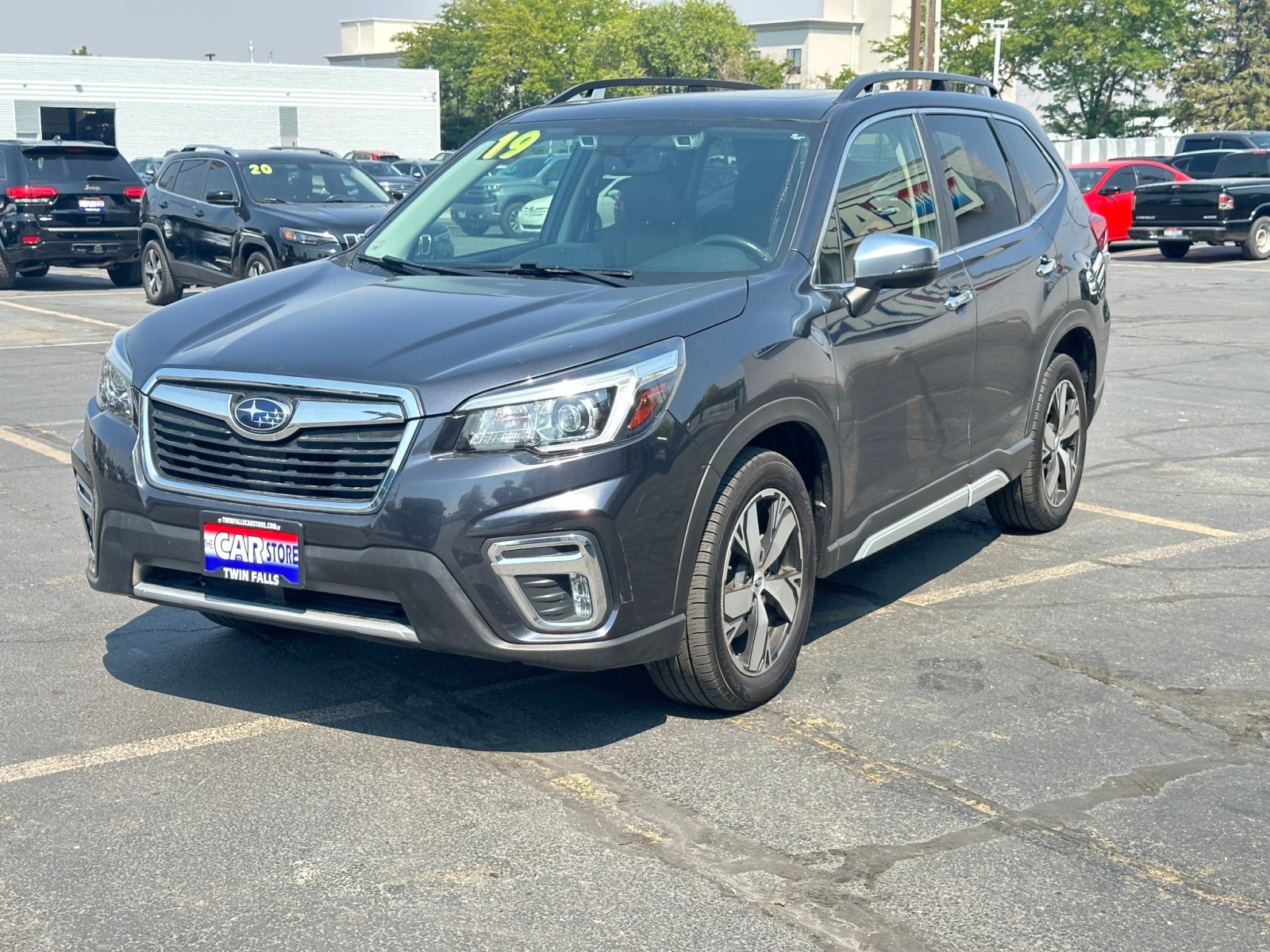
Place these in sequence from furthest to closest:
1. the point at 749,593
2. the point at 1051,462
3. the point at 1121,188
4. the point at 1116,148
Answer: the point at 1116,148 < the point at 1121,188 < the point at 1051,462 < the point at 749,593

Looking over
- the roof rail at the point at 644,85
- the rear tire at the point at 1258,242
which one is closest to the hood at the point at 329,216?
the roof rail at the point at 644,85

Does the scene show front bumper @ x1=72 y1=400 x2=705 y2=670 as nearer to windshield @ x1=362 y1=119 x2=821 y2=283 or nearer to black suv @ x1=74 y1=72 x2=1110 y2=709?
black suv @ x1=74 y1=72 x2=1110 y2=709

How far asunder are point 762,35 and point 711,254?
14303 centimetres

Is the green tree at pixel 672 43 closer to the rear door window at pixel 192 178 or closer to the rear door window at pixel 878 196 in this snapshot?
the rear door window at pixel 192 178

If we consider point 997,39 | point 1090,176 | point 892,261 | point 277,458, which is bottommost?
point 277,458

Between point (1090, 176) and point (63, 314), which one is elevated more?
point (1090, 176)

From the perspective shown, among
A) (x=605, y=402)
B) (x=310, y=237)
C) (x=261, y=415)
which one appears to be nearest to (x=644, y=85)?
(x=605, y=402)

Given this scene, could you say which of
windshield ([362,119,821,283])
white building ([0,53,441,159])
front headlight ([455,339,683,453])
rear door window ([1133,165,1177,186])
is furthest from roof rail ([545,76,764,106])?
white building ([0,53,441,159])

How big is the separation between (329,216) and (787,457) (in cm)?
1245

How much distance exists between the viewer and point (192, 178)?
18422mm

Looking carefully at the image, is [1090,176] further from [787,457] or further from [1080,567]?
[787,457]

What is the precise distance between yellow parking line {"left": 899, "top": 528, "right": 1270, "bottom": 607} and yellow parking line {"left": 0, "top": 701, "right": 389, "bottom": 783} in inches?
93.0

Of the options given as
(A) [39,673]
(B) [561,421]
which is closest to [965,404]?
(B) [561,421]

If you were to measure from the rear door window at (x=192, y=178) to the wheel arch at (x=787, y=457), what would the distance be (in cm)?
1435
